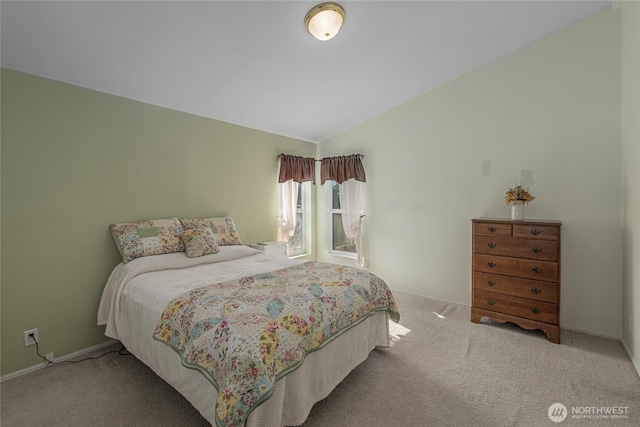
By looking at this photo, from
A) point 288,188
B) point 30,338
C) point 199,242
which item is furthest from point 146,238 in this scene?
point 288,188

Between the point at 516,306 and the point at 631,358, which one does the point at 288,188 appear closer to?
the point at 516,306

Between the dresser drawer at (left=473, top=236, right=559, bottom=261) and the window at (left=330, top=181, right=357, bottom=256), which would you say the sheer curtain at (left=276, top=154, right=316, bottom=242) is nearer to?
the window at (left=330, top=181, right=357, bottom=256)

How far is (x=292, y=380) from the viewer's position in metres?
1.50

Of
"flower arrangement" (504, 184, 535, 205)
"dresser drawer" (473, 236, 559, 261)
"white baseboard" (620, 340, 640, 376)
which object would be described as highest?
"flower arrangement" (504, 184, 535, 205)

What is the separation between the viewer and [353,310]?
77.5 inches

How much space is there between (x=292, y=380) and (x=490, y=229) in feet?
7.54

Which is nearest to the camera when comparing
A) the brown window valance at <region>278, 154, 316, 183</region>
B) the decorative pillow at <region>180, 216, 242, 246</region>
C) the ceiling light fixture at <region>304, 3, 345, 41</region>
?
the ceiling light fixture at <region>304, 3, 345, 41</region>

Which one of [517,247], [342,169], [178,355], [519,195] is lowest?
[178,355]

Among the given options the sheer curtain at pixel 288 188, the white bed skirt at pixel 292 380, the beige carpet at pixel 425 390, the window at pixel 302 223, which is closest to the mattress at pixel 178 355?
the white bed skirt at pixel 292 380

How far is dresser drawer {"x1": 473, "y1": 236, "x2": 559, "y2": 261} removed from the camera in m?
2.50

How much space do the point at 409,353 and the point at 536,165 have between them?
223 cm

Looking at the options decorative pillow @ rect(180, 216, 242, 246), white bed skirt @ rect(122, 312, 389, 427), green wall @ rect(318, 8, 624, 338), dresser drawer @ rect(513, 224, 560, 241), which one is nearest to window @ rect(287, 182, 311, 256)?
green wall @ rect(318, 8, 624, 338)

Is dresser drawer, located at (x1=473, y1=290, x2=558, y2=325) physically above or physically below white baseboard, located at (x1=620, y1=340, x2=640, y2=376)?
above

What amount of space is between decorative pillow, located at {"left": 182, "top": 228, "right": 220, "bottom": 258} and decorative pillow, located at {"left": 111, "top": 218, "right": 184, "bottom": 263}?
0.11 metres
